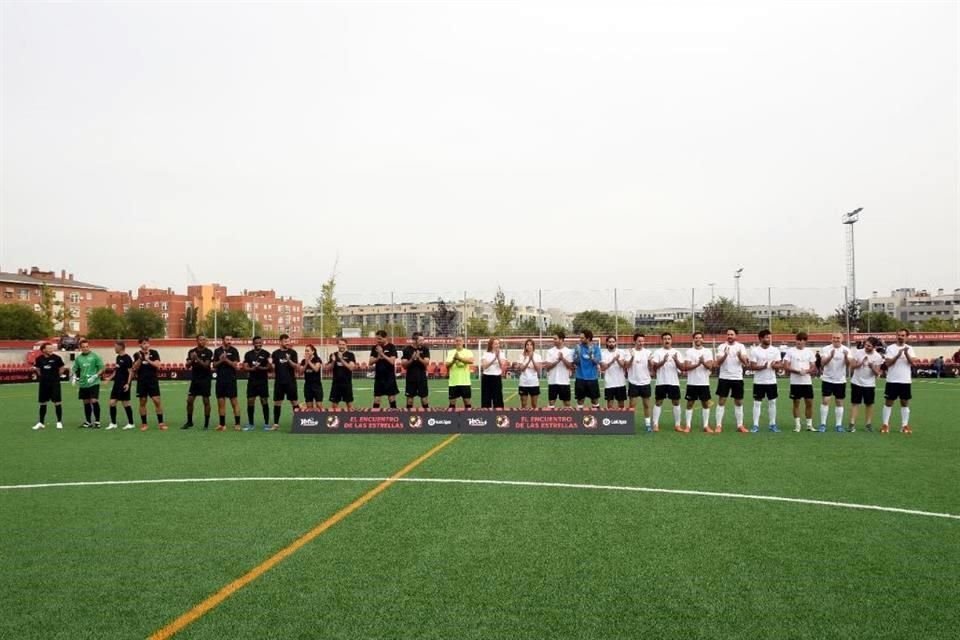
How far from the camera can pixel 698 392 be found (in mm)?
14594

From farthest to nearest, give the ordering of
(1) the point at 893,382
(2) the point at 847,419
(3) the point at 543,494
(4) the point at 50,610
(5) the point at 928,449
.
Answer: (2) the point at 847,419, (1) the point at 893,382, (5) the point at 928,449, (3) the point at 543,494, (4) the point at 50,610

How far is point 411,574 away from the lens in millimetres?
5496

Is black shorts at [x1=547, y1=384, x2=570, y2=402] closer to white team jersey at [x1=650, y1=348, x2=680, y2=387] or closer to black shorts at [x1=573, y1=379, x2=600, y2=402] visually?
black shorts at [x1=573, y1=379, x2=600, y2=402]

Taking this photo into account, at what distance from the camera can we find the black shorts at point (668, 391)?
579 inches

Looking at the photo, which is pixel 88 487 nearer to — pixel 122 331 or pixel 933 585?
pixel 933 585

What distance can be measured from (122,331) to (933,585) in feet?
319

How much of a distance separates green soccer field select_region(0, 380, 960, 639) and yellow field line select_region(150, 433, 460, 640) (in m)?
0.05

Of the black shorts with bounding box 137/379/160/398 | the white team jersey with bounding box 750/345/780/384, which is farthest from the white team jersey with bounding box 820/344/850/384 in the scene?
the black shorts with bounding box 137/379/160/398

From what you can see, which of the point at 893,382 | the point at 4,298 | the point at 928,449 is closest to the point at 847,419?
the point at 893,382

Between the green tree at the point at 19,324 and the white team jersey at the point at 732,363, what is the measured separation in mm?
69086

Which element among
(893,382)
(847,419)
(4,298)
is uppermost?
(4,298)

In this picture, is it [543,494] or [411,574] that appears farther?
[543,494]

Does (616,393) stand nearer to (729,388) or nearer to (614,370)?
(614,370)

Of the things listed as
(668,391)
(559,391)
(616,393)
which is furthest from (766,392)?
(559,391)
